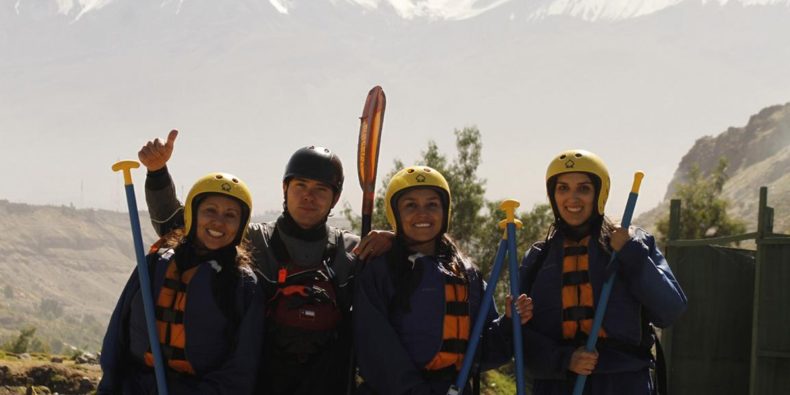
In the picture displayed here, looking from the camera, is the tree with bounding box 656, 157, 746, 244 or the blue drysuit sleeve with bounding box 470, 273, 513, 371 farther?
the tree with bounding box 656, 157, 746, 244

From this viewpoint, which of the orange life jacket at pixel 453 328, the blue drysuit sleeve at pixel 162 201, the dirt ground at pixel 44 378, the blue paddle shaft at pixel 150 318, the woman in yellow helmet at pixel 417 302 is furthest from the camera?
the dirt ground at pixel 44 378

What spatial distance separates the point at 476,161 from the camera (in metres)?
23.0

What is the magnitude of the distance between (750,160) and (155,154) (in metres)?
124

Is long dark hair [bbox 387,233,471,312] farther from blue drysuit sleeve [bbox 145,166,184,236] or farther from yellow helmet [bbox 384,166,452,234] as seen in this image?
blue drysuit sleeve [bbox 145,166,184,236]

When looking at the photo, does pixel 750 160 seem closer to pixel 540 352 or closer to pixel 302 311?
pixel 540 352

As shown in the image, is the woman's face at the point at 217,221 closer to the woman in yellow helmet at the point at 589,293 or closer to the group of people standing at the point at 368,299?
the group of people standing at the point at 368,299

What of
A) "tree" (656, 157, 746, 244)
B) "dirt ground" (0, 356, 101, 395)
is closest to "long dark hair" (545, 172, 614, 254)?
"dirt ground" (0, 356, 101, 395)

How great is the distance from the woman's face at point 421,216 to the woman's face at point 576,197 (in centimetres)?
78

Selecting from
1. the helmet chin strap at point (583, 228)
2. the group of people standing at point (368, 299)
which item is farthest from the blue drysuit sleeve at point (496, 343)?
the helmet chin strap at point (583, 228)

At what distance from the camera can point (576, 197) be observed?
195 inches

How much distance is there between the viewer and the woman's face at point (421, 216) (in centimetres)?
483

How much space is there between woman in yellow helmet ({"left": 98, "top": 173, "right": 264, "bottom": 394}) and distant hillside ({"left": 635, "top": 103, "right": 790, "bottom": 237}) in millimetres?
61555

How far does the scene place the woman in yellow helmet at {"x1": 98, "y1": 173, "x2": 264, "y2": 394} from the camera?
4.49 m

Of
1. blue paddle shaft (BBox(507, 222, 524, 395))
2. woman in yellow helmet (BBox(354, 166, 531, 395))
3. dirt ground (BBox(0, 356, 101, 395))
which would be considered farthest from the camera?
dirt ground (BBox(0, 356, 101, 395))
